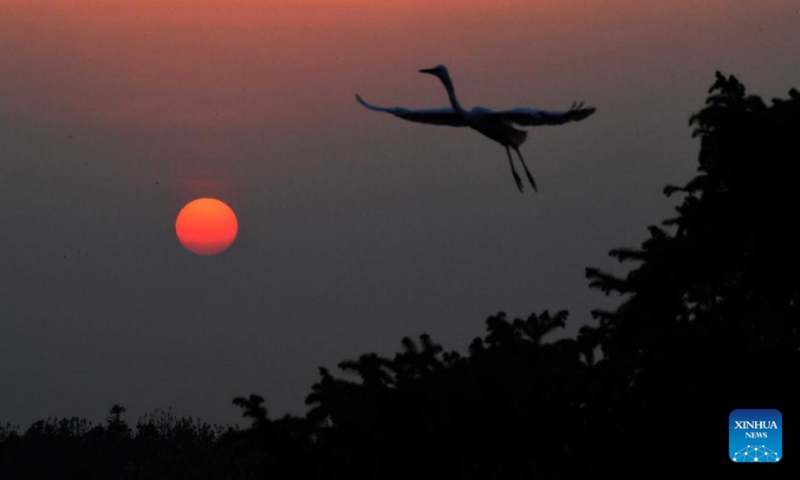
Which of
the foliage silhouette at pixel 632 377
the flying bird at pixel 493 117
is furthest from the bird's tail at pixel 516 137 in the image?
the foliage silhouette at pixel 632 377

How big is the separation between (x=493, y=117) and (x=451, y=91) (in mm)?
879

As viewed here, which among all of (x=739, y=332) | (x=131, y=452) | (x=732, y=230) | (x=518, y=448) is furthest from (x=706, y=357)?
(x=131, y=452)

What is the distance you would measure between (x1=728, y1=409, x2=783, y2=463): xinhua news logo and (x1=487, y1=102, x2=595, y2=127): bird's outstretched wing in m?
3.98

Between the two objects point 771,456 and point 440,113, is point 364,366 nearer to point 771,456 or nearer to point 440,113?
point 440,113

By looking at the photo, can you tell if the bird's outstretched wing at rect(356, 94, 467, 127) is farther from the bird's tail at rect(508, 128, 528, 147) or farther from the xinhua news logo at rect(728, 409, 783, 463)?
the xinhua news logo at rect(728, 409, 783, 463)

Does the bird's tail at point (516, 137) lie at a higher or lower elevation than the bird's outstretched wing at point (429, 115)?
lower

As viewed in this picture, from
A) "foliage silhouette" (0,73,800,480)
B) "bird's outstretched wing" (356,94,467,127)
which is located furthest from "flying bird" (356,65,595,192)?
"foliage silhouette" (0,73,800,480)

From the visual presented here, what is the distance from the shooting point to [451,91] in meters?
19.2

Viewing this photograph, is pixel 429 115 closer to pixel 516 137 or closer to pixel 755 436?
pixel 516 137

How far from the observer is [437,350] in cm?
2031

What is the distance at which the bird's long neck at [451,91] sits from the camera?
19000 mm

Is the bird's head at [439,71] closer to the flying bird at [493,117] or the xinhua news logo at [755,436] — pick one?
the flying bird at [493,117]

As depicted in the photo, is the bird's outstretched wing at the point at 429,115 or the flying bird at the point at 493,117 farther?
the bird's outstretched wing at the point at 429,115

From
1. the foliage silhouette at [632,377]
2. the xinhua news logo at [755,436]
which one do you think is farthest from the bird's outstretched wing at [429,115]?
the xinhua news logo at [755,436]
